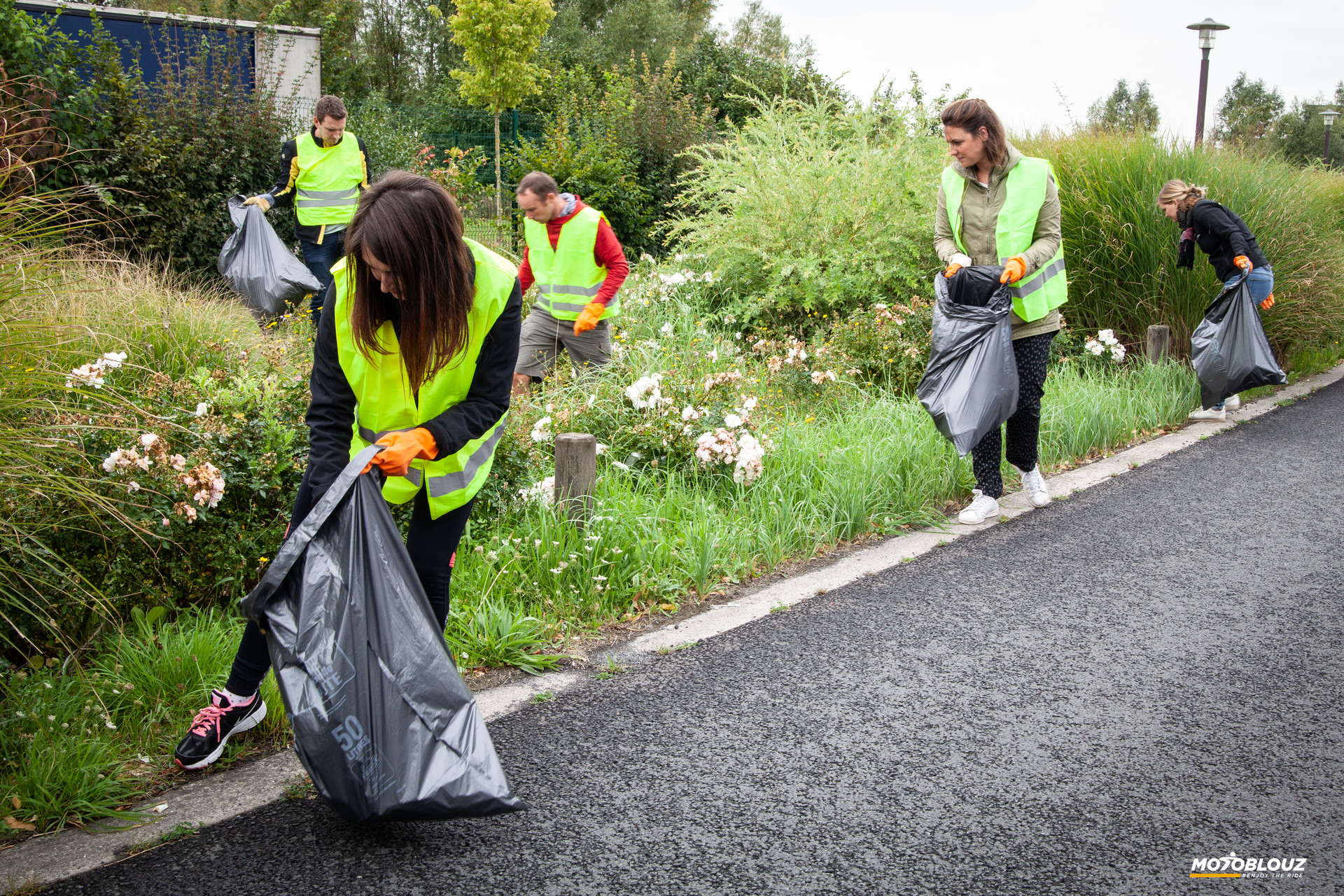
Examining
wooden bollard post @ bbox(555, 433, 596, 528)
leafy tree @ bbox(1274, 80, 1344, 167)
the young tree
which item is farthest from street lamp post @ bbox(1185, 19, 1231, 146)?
leafy tree @ bbox(1274, 80, 1344, 167)

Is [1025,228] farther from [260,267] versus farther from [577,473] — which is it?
[260,267]

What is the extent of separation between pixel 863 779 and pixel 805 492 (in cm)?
237

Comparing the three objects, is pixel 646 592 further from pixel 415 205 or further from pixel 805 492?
pixel 415 205

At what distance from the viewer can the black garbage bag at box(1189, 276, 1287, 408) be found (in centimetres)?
707

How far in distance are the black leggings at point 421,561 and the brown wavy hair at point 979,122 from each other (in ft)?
10.9

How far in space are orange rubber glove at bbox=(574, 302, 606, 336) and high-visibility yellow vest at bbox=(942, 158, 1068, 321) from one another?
2.28 metres

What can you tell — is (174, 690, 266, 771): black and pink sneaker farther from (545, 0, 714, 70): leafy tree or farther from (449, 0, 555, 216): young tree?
(545, 0, 714, 70): leafy tree

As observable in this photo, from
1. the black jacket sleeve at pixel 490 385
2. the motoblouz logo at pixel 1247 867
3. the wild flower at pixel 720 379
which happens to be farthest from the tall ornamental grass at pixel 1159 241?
the black jacket sleeve at pixel 490 385

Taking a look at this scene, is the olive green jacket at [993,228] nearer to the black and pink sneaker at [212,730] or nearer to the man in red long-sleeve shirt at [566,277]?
the man in red long-sleeve shirt at [566,277]

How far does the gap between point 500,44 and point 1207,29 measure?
11.2 meters

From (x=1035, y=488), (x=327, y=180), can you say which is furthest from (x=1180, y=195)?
(x=327, y=180)

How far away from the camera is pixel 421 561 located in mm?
2740

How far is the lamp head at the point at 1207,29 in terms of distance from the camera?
15266 millimetres

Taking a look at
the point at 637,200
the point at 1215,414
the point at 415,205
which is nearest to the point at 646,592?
the point at 415,205
